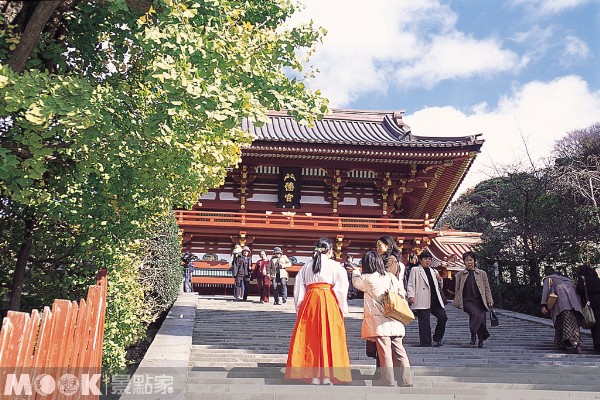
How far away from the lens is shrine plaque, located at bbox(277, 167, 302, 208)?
60.7ft

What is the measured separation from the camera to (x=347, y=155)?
17.4 metres

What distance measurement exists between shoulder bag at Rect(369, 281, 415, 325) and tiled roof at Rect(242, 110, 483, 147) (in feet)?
38.9

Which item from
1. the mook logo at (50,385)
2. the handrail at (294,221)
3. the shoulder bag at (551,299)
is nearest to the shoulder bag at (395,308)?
the mook logo at (50,385)

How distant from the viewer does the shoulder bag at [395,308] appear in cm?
541

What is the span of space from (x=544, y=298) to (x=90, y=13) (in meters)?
7.71

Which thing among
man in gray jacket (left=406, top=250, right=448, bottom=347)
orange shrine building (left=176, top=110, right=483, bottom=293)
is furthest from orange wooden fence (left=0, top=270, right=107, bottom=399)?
orange shrine building (left=176, top=110, right=483, bottom=293)

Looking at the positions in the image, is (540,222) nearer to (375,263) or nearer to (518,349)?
(518,349)

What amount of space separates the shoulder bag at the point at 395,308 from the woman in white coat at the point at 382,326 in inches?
2.8

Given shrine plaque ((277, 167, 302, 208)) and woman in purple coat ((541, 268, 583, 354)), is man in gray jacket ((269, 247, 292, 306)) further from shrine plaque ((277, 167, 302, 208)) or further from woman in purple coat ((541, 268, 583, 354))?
woman in purple coat ((541, 268, 583, 354))

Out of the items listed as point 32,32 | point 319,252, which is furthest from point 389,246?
point 32,32

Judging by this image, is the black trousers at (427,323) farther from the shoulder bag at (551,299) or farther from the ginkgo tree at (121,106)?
the ginkgo tree at (121,106)

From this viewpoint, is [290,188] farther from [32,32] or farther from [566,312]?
[32,32]

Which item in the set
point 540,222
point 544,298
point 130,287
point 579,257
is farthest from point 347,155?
point 130,287

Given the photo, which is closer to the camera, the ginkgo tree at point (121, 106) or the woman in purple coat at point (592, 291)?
the ginkgo tree at point (121, 106)
